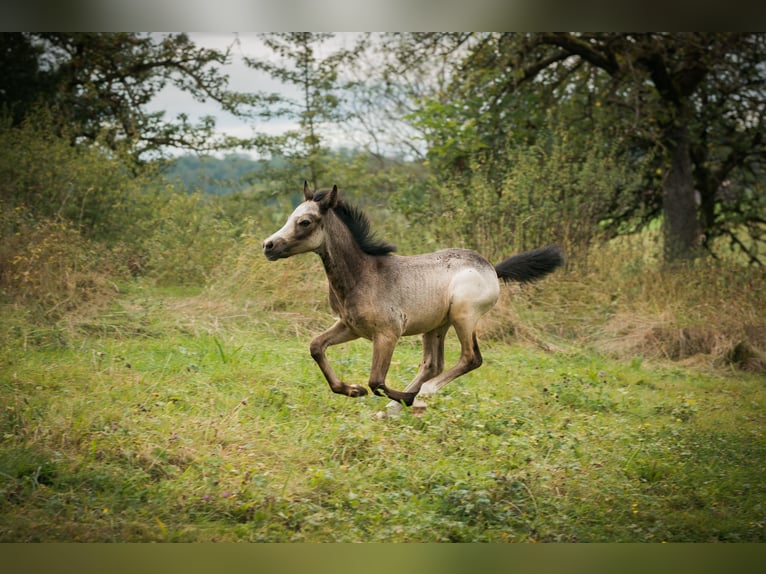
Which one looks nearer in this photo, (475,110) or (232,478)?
(232,478)

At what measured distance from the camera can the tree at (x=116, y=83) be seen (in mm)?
7035

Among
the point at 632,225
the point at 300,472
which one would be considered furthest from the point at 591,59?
the point at 300,472

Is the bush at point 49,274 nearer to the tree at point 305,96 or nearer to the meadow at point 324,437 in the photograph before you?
the meadow at point 324,437

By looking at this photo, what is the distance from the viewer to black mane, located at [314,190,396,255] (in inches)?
150

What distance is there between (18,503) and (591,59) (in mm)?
6150

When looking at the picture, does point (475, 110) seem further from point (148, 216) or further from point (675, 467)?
point (675, 467)

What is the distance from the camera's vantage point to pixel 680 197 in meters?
7.71

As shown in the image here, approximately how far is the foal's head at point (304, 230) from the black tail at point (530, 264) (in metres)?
1.02

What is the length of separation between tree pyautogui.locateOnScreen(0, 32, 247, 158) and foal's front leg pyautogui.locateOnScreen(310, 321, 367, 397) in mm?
3927

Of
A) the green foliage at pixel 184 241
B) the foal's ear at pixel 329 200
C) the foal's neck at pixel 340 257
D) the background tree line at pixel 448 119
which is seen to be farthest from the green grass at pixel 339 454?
the background tree line at pixel 448 119

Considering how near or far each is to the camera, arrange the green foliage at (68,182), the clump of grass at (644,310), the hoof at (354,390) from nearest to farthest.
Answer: the hoof at (354,390)
the clump of grass at (644,310)
the green foliage at (68,182)

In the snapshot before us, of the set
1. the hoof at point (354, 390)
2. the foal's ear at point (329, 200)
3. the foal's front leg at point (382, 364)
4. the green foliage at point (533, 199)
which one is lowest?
the hoof at point (354, 390)

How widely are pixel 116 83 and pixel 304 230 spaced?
4.63 meters

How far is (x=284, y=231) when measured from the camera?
3520 millimetres
